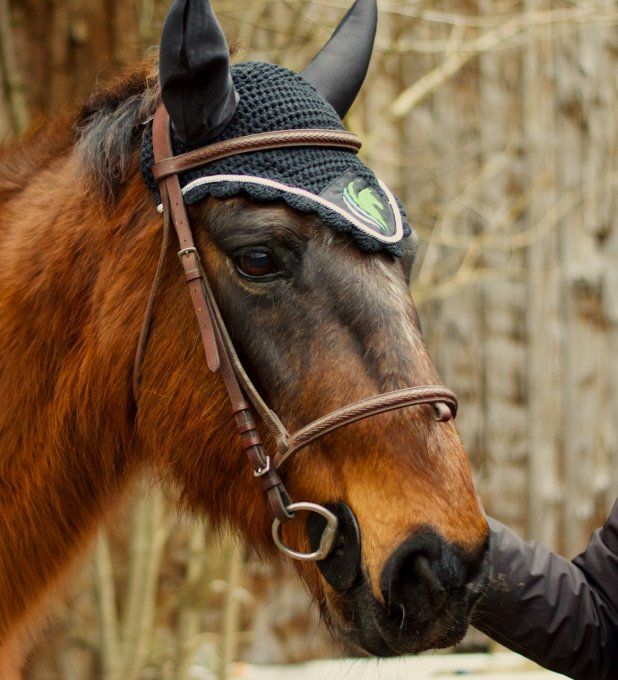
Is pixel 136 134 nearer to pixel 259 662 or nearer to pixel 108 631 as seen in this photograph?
pixel 108 631

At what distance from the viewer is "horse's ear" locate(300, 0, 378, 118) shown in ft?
8.86

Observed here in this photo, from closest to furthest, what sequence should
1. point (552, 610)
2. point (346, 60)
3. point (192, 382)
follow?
point (192, 382) < point (552, 610) < point (346, 60)

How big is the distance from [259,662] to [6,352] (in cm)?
328

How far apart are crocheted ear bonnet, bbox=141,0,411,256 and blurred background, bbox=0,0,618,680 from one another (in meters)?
2.29

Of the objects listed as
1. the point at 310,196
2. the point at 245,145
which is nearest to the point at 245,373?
the point at 310,196

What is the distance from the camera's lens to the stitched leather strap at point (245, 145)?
2273 millimetres

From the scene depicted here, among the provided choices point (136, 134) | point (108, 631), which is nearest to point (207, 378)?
point (136, 134)

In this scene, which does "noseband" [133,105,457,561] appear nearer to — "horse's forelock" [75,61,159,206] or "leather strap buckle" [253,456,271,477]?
"leather strap buckle" [253,456,271,477]

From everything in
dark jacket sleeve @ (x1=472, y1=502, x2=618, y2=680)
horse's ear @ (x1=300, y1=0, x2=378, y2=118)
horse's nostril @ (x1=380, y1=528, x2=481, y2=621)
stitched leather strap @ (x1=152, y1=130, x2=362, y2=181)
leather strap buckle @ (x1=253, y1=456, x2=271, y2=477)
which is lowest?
dark jacket sleeve @ (x1=472, y1=502, x2=618, y2=680)

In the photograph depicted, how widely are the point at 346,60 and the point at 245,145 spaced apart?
0.65 metres

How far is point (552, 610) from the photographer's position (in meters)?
2.59

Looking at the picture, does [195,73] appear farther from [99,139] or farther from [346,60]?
[346,60]

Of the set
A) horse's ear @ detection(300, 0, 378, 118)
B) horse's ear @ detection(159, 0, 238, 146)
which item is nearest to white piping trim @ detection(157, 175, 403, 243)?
horse's ear @ detection(159, 0, 238, 146)

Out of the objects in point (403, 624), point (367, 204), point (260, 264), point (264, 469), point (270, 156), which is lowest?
point (403, 624)
